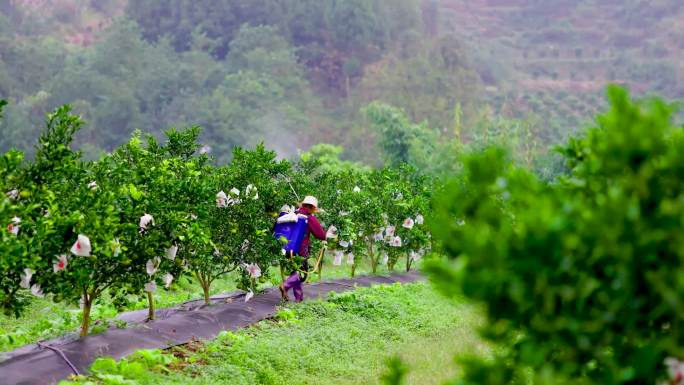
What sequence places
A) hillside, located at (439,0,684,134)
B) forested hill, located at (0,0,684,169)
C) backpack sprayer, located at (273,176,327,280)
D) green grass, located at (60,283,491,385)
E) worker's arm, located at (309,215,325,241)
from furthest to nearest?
hillside, located at (439,0,684,134)
forested hill, located at (0,0,684,169)
worker's arm, located at (309,215,325,241)
backpack sprayer, located at (273,176,327,280)
green grass, located at (60,283,491,385)

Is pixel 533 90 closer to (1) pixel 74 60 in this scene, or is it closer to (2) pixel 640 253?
(1) pixel 74 60

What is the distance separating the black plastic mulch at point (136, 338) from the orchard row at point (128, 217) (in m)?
0.37

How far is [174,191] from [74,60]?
177ft

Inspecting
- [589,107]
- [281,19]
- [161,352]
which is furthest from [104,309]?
[589,107]

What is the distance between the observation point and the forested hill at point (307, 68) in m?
55.0

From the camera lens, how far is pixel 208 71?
62062 mm

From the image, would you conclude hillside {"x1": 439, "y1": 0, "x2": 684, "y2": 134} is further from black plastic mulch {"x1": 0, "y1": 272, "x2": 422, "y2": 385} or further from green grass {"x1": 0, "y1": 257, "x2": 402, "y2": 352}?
black plastic mulch {"x1": 0, "y1": 272, "x2": 422, "y2": 385}

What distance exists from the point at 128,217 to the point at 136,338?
1.37 m

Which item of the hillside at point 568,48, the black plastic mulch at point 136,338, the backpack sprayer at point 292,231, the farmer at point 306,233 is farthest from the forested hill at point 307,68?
the black plastic mulch at point 136,338

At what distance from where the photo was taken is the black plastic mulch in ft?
26.4

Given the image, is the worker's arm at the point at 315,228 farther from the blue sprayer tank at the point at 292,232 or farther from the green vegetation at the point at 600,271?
the green vegetation at the point at 600,271

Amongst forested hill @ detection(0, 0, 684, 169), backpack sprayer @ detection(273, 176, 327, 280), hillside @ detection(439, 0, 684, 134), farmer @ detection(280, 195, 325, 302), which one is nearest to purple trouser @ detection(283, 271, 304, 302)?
farmer @ detection(280, 195, 325, 302)

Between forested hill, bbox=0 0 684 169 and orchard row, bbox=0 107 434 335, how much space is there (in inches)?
1096

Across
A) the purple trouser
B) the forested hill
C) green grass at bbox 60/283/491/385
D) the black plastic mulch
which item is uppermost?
the forested hill
